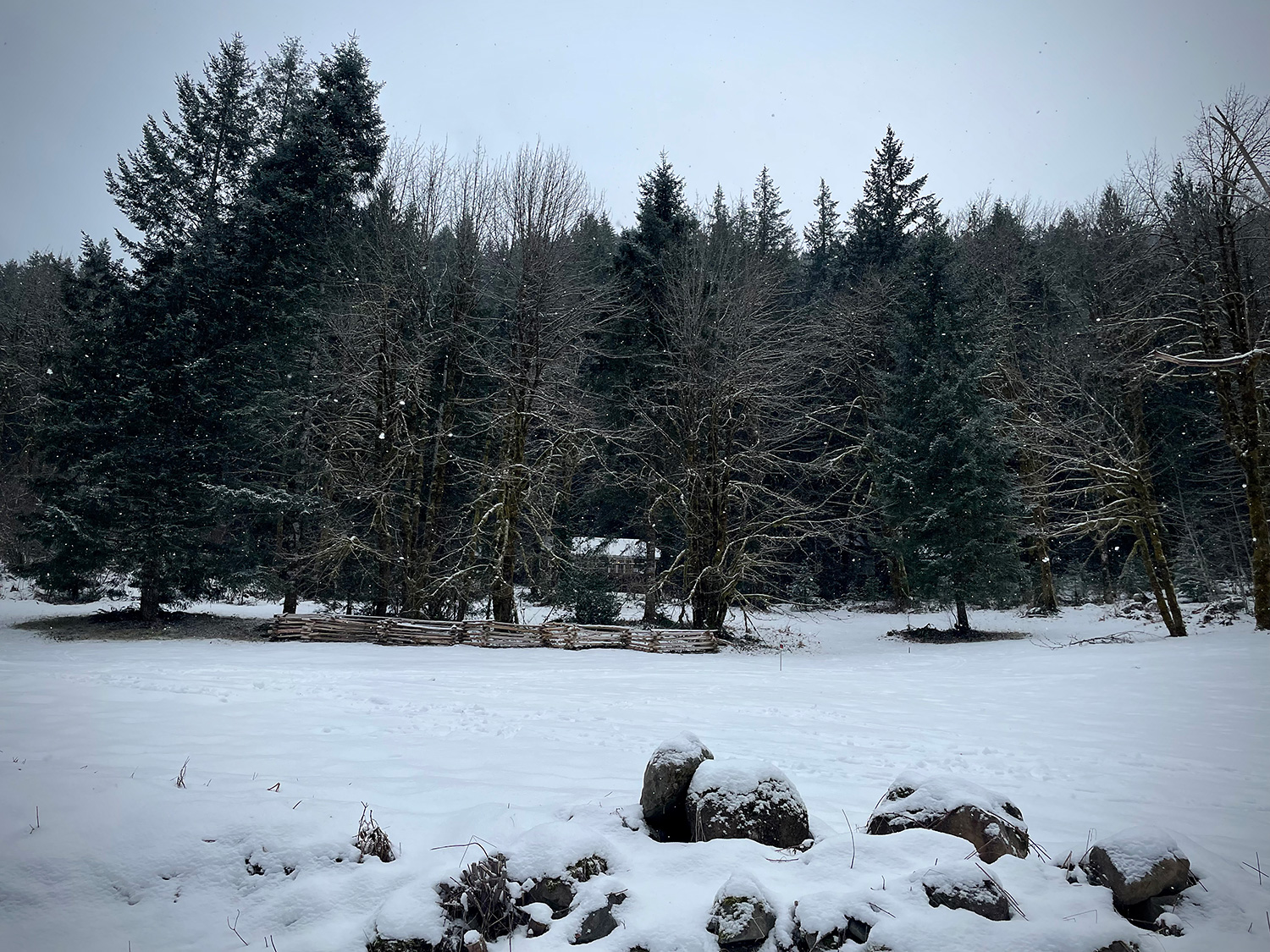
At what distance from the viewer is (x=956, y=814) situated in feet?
11.8

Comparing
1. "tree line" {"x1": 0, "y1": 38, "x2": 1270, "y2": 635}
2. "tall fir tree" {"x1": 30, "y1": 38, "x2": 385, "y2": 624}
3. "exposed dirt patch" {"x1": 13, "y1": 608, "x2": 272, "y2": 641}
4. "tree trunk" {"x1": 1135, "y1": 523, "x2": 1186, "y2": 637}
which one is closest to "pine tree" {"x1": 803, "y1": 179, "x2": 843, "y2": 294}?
"tree line" {"x1": 0, "y1": 38, "x2": 1270, "y2": 635}

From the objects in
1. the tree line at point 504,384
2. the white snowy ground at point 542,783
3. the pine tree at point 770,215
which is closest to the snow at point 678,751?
the white snowy ground at point 542,783

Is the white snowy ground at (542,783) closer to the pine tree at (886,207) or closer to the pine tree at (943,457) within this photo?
the pine tree at (943,457)

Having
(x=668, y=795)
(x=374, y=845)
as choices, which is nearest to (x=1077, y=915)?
(x=668, y=795)

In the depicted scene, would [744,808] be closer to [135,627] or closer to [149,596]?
[135,627]

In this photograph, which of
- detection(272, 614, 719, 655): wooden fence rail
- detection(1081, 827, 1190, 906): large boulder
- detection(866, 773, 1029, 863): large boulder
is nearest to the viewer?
detection(1081, 827, 1190, 906): large boulder

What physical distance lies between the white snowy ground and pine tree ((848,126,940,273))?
74.8 ft

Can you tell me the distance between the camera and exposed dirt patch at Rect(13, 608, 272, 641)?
1512cm

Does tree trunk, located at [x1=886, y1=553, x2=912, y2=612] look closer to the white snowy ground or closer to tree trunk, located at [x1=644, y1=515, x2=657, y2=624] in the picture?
tree trunk, located at [x1=644, y1=515, x2=657, y2=624]

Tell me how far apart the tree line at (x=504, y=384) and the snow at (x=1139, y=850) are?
13.3 meters

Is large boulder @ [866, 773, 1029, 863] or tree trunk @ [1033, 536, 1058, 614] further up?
tree trunk @ [1033, 536, 1058, 614]

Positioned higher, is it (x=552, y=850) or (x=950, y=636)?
(x=552, y=850)

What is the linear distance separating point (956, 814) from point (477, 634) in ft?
43.0

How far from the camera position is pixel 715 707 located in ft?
27.5
